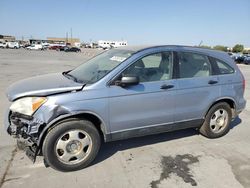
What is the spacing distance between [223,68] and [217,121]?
1.03 m

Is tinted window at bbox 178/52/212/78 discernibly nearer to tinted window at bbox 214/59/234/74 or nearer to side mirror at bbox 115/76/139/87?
tinted window at bbox 214/59/234/74

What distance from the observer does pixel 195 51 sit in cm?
441

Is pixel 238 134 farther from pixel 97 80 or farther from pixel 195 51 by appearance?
pixel 97 80

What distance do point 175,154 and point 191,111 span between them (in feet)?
2.66

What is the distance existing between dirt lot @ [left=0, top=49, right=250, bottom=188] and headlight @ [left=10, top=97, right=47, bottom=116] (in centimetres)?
87

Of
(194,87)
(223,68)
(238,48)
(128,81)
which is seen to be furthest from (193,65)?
(238,48)

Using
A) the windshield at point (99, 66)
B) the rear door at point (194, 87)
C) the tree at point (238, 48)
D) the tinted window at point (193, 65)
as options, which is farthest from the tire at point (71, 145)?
the tree at point (238, 48)

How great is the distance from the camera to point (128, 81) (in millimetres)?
3436

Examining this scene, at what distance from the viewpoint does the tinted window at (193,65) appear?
4.16 meters

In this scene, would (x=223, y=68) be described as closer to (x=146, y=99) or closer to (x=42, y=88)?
(x=146, y=99)

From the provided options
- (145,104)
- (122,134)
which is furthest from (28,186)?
(145,104)

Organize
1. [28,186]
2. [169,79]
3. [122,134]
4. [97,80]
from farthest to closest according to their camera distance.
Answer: [169,79], [122,134], [97,80], [28,186]

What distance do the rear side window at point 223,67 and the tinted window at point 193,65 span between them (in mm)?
224

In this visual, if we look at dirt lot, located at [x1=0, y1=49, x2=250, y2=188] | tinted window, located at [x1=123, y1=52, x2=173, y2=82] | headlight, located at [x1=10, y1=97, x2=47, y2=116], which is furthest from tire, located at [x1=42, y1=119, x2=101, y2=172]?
tinted window, located at [x1=123, y1=52, x2=173, y2=82]
